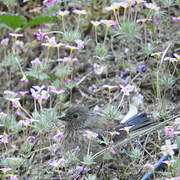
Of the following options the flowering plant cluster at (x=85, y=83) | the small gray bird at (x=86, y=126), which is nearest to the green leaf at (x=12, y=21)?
the flowering plant cluster at (x=85, y=83)

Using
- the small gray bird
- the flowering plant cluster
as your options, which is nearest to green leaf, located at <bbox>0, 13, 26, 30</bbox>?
the flowering plant cluster

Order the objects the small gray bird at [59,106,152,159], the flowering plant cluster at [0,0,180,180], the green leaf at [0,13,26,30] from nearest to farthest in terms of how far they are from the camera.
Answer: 1. the flowering plant cluster at [0,0,180,180]
2. the small gray bird at [59,106,152,159]
3. the green leaf at [0,13,26,30]

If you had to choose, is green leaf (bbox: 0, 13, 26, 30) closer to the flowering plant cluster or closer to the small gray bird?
the flowering plant cluster

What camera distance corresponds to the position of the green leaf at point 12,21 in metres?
7.16

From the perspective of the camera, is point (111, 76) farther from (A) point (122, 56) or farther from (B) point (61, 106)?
(B) point (61, 106)

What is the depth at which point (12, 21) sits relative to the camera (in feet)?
23.7

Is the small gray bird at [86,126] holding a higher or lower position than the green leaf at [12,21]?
lower

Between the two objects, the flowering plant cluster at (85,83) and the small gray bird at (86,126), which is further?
the small gray bird at (86,126)

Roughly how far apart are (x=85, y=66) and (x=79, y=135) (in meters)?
1.99

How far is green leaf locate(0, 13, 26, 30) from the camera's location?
23.5 feet

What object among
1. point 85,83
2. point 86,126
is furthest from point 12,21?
point 86,126

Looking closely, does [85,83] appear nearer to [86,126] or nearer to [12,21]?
[12,21]

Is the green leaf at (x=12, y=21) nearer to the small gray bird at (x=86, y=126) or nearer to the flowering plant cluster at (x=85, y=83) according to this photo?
the flowering plant cluster at (x=85, y=83)

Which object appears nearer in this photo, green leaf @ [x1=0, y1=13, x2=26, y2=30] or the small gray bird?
the small gray bird
